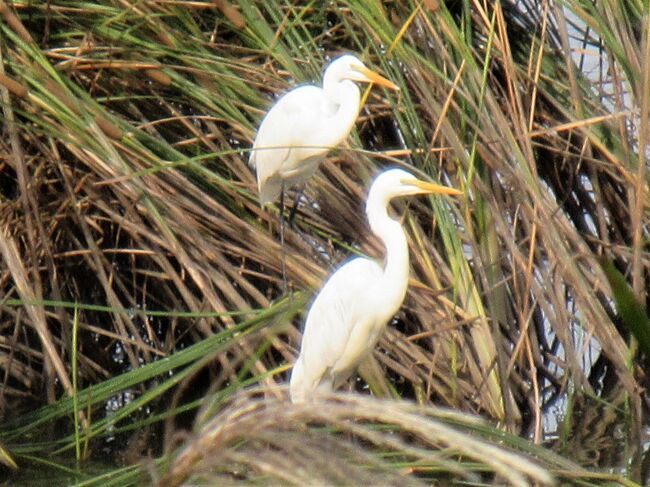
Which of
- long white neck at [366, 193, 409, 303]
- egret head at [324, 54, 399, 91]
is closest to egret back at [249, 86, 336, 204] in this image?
egret head at [324, 54, 399, 91]

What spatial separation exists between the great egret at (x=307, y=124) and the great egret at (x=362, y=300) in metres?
0.35

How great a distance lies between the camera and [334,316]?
3.47 metres

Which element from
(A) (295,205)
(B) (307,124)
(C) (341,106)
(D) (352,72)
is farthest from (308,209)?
(D) (352,72)

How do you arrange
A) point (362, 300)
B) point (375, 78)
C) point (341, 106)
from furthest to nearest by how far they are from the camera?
point (341, 106), point (375, 78), point (362, 300)

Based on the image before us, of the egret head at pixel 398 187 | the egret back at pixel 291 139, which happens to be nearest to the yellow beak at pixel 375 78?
the egret back at pixel 291 139

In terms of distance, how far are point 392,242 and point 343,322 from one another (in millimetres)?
267

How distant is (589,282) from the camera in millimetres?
3711

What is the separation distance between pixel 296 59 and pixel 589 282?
108cm

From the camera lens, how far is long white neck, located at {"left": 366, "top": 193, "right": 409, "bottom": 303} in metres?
3.36

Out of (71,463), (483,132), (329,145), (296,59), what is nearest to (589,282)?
(483,132)

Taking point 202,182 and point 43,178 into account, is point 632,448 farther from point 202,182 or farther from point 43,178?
point 43,178

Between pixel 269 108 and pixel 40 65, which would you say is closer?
pixel 40 65

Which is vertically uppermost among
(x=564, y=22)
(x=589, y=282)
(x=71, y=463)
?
(x=564, y=22)

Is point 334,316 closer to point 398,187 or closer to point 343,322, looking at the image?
point 343,322
